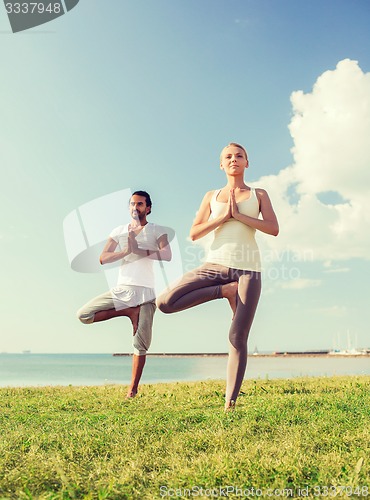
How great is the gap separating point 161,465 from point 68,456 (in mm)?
879

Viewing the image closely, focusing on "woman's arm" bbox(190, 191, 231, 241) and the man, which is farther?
the man

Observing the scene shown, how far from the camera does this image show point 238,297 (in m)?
6.62

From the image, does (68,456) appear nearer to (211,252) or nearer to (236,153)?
(211,252)

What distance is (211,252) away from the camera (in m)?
6.79

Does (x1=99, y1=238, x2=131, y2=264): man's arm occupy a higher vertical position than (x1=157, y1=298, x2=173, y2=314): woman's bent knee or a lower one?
higher

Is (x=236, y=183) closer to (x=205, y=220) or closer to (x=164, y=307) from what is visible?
(x=205, y=220)

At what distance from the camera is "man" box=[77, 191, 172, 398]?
8.23m

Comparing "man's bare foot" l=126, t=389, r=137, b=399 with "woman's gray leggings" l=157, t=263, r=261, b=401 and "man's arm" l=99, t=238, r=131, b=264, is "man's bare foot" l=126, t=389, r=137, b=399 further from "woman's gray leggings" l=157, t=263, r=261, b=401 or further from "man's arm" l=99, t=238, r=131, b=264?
"woman's gray leggings" l=157, t=263, r=261, b=401

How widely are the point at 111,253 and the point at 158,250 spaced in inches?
31.5

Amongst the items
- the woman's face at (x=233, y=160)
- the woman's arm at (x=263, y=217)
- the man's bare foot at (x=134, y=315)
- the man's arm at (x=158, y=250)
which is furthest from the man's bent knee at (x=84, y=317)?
the woman's face at (x=233, y=160)

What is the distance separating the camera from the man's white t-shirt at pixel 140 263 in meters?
8.27

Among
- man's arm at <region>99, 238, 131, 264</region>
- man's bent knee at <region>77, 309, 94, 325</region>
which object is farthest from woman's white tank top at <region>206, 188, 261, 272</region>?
man's bent knee at <region>77, 309, 94, 325</region>

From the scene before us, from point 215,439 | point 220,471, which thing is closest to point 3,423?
point 215,439

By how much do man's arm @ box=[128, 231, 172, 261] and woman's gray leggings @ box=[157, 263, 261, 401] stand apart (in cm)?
167
